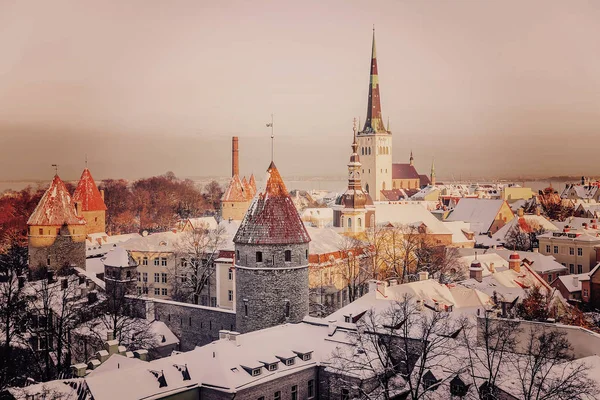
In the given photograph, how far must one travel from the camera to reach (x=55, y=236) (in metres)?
37.8

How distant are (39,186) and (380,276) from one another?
44575mm

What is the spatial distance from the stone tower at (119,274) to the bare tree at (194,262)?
703 centimetres

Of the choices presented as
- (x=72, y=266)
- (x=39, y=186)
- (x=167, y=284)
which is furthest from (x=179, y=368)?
(x=39, y=186)

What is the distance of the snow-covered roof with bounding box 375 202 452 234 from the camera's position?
5603 cm

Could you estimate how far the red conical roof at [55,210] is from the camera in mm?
37750

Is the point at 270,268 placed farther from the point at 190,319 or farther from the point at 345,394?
the point at 345,394

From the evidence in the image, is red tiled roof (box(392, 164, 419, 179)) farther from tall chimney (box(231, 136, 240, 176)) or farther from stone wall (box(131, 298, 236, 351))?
stone wall (box(131, 298, 236, 351))

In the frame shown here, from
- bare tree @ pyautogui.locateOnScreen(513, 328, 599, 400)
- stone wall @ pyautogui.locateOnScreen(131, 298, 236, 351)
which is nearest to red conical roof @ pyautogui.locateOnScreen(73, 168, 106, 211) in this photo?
stone wall @ pyautogui.locateOnScreen(131, 298, 236, 351)

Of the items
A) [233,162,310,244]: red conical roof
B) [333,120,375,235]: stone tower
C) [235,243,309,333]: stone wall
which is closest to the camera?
[235,243,309,333]: stone wall

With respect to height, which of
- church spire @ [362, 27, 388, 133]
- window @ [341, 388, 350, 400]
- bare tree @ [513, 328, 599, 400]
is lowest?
window @ [341, 388, 350, 400]

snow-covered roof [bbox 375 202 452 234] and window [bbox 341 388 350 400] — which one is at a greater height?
snow-covered roof [bbox 375 202 452 234]

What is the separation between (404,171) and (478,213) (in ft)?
196

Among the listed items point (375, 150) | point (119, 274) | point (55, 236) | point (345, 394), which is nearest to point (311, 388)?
point (345, 394)

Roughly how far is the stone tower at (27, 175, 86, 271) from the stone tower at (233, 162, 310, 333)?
15.6 metres
